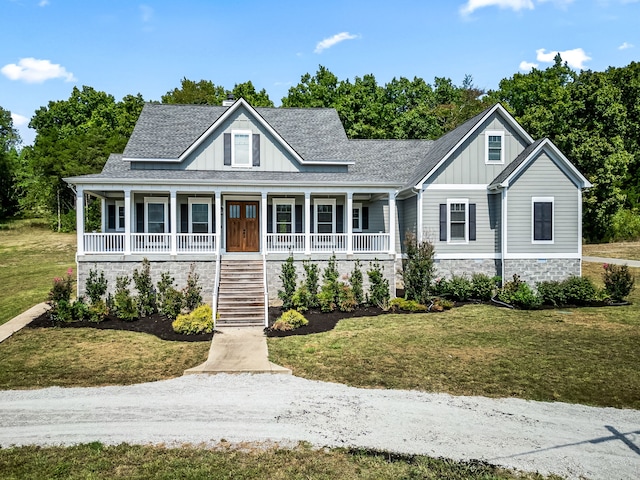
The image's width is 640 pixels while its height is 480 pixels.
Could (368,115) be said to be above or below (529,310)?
above

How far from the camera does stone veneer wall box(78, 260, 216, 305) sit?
16828mm

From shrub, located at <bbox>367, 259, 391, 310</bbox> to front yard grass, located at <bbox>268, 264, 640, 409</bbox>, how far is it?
3.83ft

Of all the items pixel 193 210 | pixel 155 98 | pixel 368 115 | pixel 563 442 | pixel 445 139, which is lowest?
pixel 563 442

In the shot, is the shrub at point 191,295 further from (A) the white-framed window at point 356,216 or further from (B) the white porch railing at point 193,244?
(A) the white-framed window at point 356,216

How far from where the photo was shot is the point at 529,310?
17.1m

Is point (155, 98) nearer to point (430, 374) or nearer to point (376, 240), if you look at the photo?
point (376, 240)

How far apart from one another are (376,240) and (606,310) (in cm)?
866

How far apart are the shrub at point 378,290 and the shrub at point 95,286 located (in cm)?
960

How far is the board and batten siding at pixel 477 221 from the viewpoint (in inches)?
781

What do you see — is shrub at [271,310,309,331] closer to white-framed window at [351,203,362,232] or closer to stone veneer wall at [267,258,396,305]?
stone veneer wall at [267,258,396,305]

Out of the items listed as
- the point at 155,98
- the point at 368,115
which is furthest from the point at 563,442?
the point at 155,98

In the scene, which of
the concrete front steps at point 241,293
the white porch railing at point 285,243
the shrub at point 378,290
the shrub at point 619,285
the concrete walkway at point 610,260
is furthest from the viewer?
the concrete walkway at point 610,260

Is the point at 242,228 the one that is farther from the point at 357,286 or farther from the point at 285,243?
the point at 357,286

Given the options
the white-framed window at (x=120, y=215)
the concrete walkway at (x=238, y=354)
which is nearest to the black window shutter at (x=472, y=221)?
the concrete walkway at (x=238, y=354)
